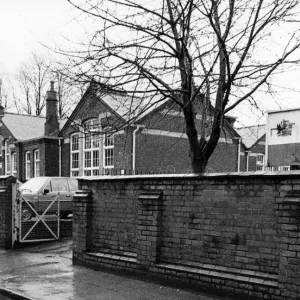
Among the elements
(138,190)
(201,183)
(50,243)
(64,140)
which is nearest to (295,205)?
(201,183)

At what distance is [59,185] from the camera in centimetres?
1780

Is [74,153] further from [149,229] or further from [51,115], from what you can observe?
[149,229]

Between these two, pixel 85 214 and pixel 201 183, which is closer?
pixel 201 183

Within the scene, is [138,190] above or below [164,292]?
above

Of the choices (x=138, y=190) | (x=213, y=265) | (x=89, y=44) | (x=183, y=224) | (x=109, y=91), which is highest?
(x=89, y=44)

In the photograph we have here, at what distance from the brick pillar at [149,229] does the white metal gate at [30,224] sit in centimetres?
552

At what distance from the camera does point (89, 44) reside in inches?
353

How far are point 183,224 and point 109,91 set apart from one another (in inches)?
149

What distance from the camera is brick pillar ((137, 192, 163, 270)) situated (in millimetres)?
7520

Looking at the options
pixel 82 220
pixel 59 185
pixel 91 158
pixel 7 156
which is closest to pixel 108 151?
pixel 91 158

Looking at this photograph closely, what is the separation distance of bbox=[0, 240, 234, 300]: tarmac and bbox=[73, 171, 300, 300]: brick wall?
0.90 ft

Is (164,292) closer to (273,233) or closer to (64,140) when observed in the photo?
(273,233)

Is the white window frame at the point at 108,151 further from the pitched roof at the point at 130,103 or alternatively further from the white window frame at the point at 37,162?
the pitched roof at the point at 130,103

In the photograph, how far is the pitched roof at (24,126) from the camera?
3547cm
